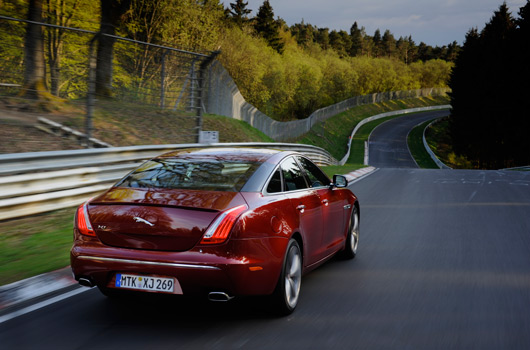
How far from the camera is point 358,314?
4.93m

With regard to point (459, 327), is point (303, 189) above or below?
above

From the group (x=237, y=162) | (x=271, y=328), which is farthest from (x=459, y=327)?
(x=237, y=162)

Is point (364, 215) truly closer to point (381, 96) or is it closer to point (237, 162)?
point (237, 162)

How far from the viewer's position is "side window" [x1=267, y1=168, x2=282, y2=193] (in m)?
5.06

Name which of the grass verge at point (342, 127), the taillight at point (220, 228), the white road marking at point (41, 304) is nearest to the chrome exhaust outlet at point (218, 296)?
the taillight at point (220, 228)

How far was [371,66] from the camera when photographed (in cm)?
11356

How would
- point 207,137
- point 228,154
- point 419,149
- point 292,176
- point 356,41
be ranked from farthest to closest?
point 356,41 → point 419,149 → point 207,137 → point 292,176 → point 228,154

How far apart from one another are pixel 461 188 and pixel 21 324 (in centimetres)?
1543

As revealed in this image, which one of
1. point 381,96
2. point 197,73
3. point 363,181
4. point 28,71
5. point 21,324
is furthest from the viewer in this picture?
point 381,96

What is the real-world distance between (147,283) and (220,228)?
68cm

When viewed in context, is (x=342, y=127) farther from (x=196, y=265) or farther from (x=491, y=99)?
(x=196, y=265)

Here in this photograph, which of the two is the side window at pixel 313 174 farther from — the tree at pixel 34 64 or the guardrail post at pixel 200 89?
the guardrail post at pixel 200 89

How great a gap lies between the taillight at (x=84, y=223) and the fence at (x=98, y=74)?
19.4ft

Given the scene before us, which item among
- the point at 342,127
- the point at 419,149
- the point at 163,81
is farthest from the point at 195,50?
the point at 342,127
